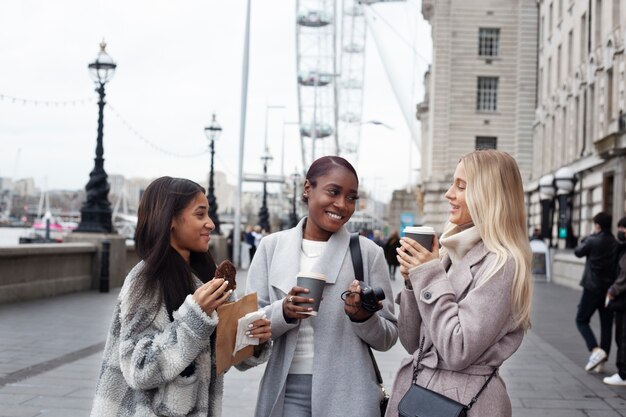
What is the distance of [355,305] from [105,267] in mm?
15267

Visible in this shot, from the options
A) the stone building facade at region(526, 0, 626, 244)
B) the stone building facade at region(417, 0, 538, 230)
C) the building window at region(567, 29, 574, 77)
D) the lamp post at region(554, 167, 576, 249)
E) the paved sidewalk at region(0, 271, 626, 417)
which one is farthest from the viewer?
the stone building facade at region(417, 0, 538, 230)

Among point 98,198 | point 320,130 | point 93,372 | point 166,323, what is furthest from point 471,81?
point 166,323

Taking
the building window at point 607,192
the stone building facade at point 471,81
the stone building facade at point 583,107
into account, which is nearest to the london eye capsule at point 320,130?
the stone building facade at point 471,81

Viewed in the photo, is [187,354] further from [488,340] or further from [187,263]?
[488,340]

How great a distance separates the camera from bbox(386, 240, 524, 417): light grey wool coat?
112 inches

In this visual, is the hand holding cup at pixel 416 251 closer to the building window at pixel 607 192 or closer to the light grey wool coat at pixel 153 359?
the light grey wool coat at pixel 153 359

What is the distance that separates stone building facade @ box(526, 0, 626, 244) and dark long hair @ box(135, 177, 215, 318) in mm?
23475

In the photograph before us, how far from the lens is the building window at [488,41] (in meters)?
48.2

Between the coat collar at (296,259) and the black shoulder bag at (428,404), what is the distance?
1.96 feet

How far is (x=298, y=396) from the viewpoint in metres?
3.29

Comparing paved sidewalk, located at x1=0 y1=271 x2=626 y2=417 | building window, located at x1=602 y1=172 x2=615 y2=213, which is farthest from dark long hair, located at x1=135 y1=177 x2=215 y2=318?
building window, located at x1=602 y1=172 x2=615 y2=213

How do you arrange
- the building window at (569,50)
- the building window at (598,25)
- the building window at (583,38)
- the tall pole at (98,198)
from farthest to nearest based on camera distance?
the building window at (569,50) < the building window at (583,38) < the building window at (598,25) < the tall pole at (98,198)

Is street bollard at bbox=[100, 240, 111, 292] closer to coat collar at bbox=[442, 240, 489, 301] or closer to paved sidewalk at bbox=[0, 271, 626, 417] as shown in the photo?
paved sidewalk at bbox=[0, 271, 626, 417]

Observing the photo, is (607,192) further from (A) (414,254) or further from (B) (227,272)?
(B) (227,272)
